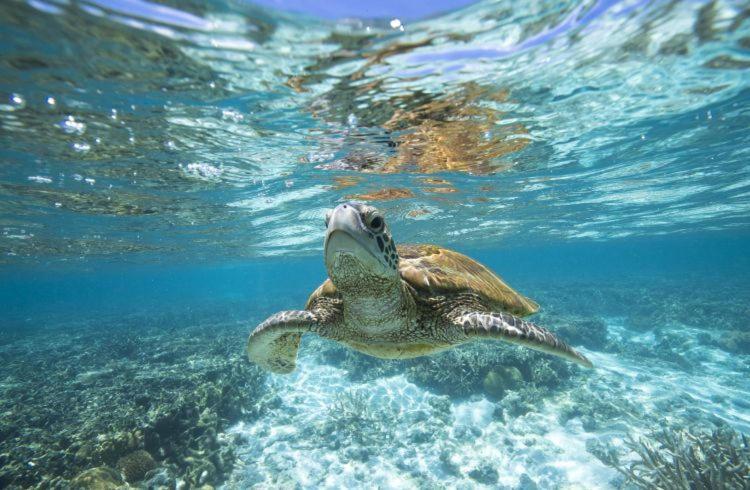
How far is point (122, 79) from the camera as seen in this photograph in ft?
23.1

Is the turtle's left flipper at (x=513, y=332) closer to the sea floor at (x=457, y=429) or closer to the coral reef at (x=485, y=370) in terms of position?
the sea floor at (x=457, y=429)

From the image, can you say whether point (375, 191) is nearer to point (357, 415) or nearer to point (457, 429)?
point (357, 415)

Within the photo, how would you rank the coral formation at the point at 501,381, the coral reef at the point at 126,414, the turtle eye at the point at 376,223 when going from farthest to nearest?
1. the coral formation at the point at 501,381
2. the coral reef at the point at 126,414
3. the turtle eye at the point at 376,223

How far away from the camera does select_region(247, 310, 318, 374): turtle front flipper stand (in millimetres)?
4852

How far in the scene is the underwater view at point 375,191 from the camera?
5.57 metres

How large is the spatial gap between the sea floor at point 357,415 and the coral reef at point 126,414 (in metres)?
0.04

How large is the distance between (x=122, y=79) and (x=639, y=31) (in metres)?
10.1

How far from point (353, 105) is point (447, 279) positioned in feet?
18.1

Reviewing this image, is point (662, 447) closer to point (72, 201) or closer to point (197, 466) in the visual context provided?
point (197, 466)

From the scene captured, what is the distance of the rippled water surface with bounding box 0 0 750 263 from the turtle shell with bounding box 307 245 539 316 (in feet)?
13.0

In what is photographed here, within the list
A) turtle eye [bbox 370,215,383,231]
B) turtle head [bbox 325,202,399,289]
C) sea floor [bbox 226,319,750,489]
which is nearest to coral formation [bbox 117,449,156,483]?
sea floor [bbox 226,319,750,489]

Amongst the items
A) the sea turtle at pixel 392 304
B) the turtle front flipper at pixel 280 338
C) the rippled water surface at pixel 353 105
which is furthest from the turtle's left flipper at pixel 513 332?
the rippled water surface at pixel 353 105

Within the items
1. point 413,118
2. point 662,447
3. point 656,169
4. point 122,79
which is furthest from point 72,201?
point 656,169

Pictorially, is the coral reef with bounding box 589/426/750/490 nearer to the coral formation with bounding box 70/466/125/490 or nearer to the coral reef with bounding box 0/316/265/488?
the coral reef with bounding box 0/316/265/488
